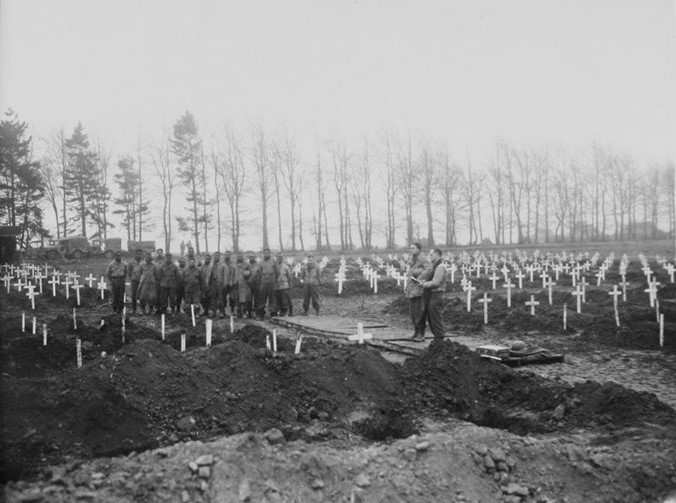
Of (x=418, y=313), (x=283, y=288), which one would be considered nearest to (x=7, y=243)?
(x=283, y=288)

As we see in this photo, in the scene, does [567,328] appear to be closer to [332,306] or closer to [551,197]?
[332,306]

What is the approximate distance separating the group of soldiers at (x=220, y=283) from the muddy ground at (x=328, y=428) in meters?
6.56

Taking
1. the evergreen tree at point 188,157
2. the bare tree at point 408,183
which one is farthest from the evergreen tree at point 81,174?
the bare tree at point 408,183

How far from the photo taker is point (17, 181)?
29703mm

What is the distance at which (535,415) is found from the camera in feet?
21.4

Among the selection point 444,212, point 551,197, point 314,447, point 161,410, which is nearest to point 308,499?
point 314,447

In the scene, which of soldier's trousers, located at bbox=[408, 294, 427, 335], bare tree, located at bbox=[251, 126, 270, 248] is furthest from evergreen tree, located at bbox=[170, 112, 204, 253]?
soldier's trousers, located at bbox=[408, 294, 427, 335]

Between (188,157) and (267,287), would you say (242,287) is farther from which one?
(188,157)

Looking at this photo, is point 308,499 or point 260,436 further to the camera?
point 260,436

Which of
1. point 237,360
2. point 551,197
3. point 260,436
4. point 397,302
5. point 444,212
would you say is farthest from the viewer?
point 551,197

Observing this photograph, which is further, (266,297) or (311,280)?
(266,297)

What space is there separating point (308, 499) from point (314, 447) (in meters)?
0.72

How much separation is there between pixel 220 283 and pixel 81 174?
30.1m

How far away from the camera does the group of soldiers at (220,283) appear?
15945 mm
